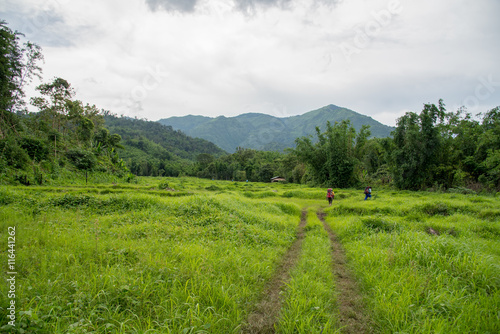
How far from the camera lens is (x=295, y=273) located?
219 inches

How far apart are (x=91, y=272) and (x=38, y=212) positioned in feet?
23.7

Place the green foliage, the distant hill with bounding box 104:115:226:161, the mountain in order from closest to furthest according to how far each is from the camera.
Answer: the green foliage, the mountain, the distant hill with bounding box 104:115:226:161

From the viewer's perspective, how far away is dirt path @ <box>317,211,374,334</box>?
147 inches

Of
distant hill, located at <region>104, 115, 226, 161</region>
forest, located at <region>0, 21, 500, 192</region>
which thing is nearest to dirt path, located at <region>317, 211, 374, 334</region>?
forest, located at <region>0, 21, 500, 192</region>

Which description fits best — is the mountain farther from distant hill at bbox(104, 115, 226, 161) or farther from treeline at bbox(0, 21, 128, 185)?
treeline at bbox(0, 21, 128, 185)

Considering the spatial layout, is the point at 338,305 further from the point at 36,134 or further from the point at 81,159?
the point at 36,134

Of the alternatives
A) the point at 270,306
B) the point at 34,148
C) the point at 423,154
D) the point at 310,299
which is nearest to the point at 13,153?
the point at 34,148

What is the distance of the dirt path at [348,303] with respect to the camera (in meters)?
3.73

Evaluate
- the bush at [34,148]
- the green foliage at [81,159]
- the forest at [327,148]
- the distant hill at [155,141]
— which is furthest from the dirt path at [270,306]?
the distant hill at [155,141]

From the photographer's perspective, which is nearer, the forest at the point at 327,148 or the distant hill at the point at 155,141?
the forest at the point at 327,148

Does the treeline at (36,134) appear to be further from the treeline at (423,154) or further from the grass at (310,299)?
the treeline at (423,154)

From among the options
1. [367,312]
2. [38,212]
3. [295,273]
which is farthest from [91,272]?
[38,212]

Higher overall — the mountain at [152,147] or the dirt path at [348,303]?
the mountain at [152,147]

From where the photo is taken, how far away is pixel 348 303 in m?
4.45
